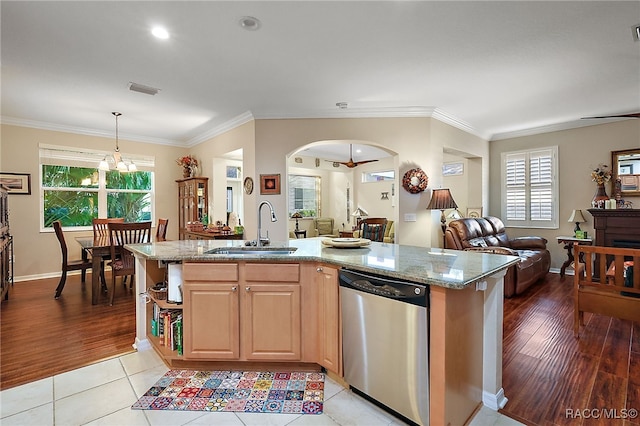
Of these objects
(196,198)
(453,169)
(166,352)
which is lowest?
(166,352)

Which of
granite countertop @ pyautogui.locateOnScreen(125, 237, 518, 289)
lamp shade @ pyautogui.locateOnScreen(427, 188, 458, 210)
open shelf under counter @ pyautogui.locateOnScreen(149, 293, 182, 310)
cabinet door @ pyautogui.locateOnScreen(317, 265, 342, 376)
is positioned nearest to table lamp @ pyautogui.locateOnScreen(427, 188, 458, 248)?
lamp shade @ pyautogui.locateOnScreen(427, 188, 458, 210)

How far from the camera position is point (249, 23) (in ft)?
7.98

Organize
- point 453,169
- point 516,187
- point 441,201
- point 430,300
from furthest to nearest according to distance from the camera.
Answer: point 453,169 < point 516,187 < point 441,201 < point 430,300

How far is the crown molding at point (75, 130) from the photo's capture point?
4.98 meters

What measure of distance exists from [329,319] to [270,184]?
2.82 m

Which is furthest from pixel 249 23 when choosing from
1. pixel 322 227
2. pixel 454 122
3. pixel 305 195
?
pixel 322 227

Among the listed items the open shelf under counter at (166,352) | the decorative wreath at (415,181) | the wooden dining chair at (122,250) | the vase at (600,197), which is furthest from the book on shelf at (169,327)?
the vase at (600,197)

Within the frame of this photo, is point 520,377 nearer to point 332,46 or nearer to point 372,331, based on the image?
point 372,331

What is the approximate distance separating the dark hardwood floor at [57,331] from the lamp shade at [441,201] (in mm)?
4053

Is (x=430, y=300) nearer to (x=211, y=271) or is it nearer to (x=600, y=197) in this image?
(x=211, y=271)

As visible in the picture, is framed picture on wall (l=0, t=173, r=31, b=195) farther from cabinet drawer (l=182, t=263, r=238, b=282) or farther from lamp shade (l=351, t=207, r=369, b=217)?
lamp shade (l=351, t=207, r=369, b=217)

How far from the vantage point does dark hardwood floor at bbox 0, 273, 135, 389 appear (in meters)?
2.47

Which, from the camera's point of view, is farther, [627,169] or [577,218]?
Answer: [577,218]

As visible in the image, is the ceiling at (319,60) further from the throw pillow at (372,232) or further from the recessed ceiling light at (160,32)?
the throw pillow at (372,232)
